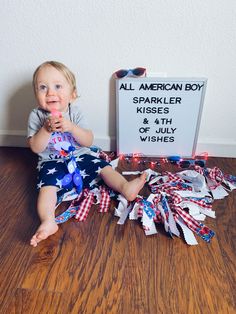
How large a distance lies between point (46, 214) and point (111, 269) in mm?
255

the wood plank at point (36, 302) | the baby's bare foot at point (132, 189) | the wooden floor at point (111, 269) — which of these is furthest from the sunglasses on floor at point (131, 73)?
the wood plank at point (36, 302)

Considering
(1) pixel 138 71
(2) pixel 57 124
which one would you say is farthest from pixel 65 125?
(1) pixel 138 71

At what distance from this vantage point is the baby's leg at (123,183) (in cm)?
90

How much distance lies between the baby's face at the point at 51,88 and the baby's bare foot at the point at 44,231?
1.22 ft

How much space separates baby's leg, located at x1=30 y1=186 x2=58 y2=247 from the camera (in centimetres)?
78

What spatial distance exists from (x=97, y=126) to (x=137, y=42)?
1.24 ft

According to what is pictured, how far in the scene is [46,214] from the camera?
835 millimetres

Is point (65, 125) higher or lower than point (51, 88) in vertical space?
lower

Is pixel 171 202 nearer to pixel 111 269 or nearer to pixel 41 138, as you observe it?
A: pixel 111 269

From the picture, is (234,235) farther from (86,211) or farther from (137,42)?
(137,42)

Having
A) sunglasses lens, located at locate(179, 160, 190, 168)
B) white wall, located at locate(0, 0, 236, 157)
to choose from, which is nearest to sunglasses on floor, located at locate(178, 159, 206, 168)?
sunglasses lens, located at locate(179, 160, 190, 168)

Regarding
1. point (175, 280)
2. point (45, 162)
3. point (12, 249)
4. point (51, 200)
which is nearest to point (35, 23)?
point (45, 162)

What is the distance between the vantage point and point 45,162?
3.27ft

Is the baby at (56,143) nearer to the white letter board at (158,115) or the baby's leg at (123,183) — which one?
the baby's leg at (123,183)
